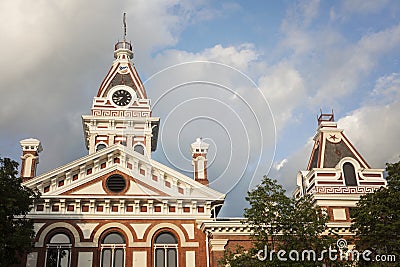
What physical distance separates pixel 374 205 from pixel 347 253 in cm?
354

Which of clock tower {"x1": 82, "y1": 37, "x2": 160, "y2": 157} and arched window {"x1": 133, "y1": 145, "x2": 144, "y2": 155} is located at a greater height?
clock tower {"x1": 82, "y1": 37, "x2": 160, "y2": 157}

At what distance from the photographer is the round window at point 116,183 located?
31.6m

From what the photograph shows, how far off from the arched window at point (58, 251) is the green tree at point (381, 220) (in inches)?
707

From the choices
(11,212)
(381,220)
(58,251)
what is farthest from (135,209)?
(381,220)

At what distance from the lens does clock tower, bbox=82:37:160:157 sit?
4528cm

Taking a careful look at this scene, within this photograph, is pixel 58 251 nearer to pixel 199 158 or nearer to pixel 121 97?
pixel 199 158

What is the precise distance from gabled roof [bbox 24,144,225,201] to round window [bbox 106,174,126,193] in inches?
9.6

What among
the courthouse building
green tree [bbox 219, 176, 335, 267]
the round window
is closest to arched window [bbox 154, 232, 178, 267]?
the courthouse building

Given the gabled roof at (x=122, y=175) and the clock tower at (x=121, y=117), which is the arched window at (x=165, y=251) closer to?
the gabled roof at (x=122, y=175)

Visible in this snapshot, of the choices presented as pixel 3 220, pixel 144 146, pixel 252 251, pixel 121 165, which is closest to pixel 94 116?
pixel 144 146

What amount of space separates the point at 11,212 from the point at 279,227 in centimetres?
1407

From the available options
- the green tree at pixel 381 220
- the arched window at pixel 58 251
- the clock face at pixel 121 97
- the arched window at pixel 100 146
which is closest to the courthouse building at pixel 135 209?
the arched window at pixel 58 251

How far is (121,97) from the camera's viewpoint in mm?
49125

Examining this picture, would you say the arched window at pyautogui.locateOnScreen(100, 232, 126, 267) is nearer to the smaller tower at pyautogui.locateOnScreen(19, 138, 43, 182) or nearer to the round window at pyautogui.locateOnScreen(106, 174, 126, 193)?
the round window at pyautogui.locateOnScreen(106, 174, 126, 193)
